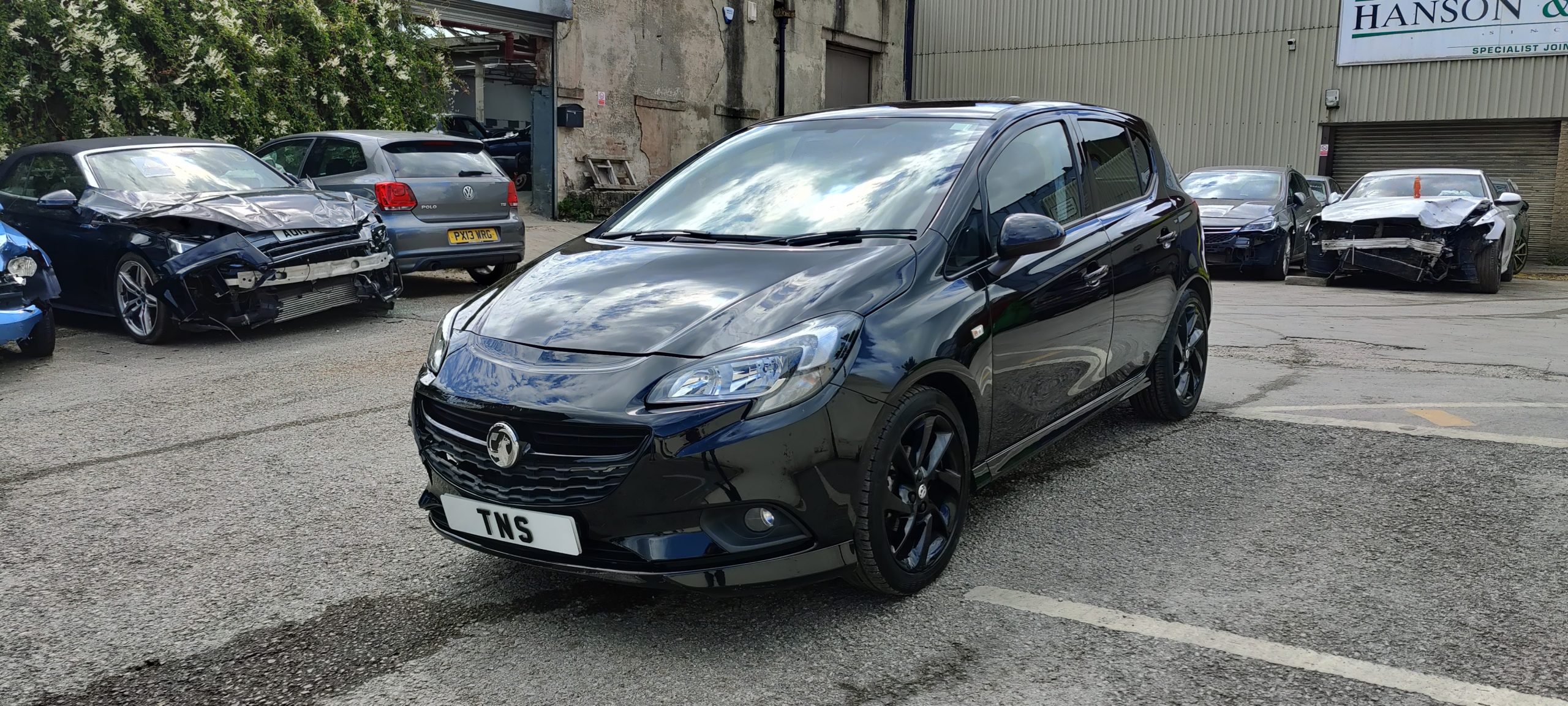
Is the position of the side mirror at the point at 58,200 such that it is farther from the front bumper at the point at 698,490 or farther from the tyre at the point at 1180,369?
the tyre at the point at 1180,369

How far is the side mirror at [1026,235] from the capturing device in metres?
3.85

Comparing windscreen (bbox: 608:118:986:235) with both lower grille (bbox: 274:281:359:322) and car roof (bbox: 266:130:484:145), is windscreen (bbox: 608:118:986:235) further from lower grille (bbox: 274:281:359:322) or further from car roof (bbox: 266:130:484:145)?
car roof (bbox: 266:130:484:145)

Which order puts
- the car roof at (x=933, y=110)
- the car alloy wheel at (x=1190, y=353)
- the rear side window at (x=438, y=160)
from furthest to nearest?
the rear side window at (x=438, y=160) < the car alloy wheel at (x=1190, y=353) < the car roof at (x=933, y=110)

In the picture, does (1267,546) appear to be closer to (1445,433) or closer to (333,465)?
(1445,433)

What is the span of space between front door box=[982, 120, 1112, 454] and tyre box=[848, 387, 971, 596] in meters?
0.34

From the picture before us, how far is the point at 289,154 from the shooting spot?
35.4ft

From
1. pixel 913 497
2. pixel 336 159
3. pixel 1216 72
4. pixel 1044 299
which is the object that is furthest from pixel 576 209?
pixel 913 497

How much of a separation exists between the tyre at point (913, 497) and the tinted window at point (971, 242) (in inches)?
19.4

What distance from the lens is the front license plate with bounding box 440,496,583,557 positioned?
309cm

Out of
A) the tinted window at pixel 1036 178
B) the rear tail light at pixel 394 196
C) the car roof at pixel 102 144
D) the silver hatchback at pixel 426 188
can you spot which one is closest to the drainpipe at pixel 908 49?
the silver hatchback at pixel 426 188

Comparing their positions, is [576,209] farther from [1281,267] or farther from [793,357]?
[793,357]

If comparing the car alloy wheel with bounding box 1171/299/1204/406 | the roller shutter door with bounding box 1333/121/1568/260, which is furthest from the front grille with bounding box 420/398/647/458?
the roller shutter door with bounding box 1333/121/1568/260

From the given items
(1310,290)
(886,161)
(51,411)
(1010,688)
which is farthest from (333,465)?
(1310,290)

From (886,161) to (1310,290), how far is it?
10.3 meters
